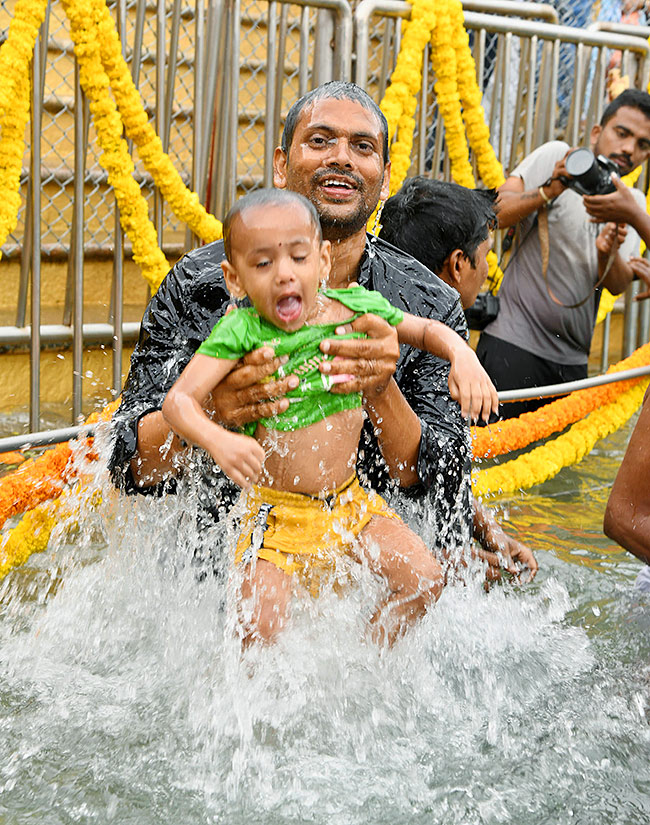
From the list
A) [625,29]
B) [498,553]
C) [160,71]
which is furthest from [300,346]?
[625,29]

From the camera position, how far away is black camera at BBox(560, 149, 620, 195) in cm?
433

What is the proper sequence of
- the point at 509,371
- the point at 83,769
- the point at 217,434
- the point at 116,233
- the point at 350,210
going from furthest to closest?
1. the point at 509,371
2. the point at 116,233
3. the point at 350,210
4. the point at 83,769
5. the point at 217,434

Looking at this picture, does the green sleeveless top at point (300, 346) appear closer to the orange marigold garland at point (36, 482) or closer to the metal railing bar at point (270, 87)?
the orange marigold garland at point (36, 482)

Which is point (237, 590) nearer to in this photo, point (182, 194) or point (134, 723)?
point (134, 723)

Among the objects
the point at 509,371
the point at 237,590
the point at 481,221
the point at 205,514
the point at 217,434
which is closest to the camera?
the point at 217,434

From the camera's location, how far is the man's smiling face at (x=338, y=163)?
2451 mm

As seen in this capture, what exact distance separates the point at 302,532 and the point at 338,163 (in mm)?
949

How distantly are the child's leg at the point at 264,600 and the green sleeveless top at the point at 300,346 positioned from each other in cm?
34

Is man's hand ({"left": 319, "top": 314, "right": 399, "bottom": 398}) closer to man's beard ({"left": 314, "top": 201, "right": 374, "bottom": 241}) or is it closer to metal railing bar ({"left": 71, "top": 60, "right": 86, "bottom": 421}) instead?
man's beard ({"left": 314, "top": 201, "right": 374, "bottom": 241})

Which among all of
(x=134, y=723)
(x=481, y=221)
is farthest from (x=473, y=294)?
(x=134, y=723)

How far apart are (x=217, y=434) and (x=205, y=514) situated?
0.74 meters

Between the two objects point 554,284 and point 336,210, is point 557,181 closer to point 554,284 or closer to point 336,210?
point 554,284

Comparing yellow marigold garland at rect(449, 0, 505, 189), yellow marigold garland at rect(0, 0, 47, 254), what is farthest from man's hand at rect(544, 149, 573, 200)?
yellow marigold garland at rect(0, 0, 47, 254)

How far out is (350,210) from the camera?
8.04ft
